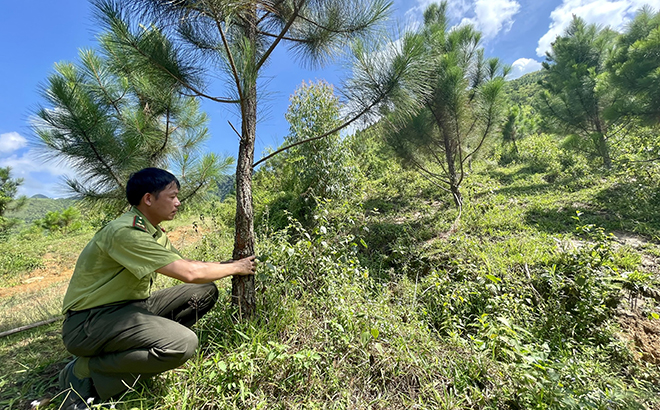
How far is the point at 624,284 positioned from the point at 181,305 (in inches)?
146

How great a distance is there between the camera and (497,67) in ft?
18.2

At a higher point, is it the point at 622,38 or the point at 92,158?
the point at 622,38

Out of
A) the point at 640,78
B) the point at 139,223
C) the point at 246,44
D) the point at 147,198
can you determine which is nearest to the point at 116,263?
the point at 139,223

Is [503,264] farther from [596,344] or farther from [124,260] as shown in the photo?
[124,260]

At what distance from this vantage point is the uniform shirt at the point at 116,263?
141 centimetres

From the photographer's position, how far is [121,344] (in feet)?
4.66

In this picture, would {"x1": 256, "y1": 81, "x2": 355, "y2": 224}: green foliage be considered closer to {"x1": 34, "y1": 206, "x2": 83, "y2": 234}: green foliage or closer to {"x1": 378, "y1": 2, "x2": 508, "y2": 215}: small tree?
{"x1": 378, "y1": 2, "x2": 508, "y2": 215}: small tree

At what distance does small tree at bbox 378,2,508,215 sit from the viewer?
4039 millimetres

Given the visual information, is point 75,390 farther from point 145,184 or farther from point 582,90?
point 582,90

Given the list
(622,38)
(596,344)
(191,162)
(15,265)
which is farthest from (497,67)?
(15,265)

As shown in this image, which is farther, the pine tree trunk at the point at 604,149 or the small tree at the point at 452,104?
the pine tree trunk at the point at 604,149

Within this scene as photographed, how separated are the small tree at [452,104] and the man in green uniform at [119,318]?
3.38 metres

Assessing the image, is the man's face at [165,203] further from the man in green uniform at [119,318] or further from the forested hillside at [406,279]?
the forested hillside at [406,279]

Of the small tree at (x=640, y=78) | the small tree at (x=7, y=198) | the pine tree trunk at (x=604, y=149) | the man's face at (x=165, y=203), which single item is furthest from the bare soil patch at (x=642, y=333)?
the small tree at (x=7, y=198)
